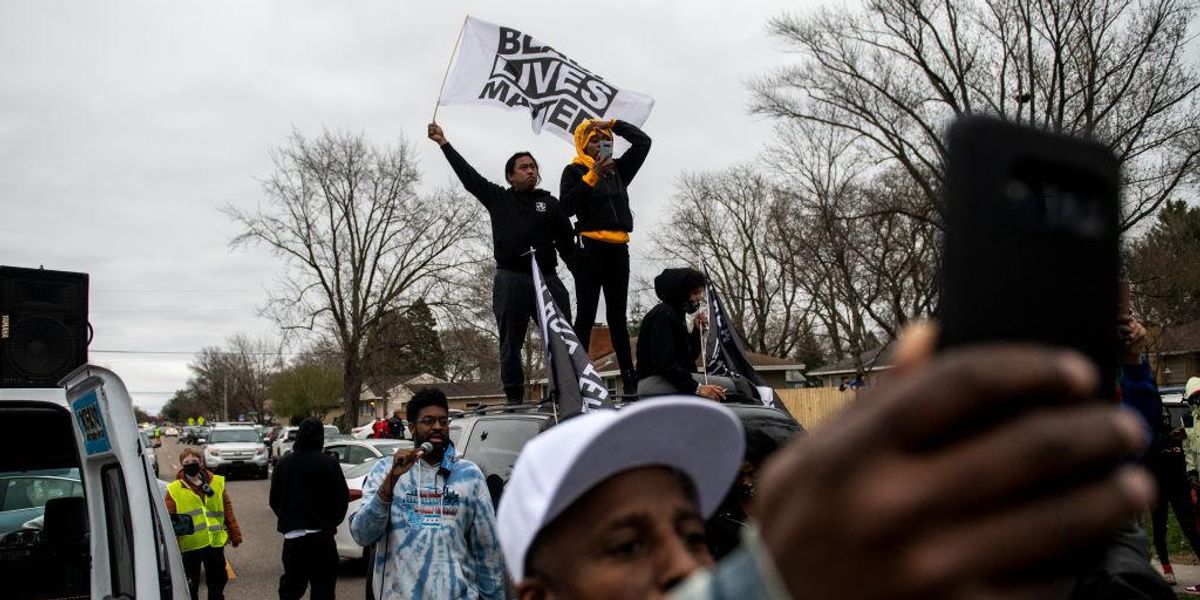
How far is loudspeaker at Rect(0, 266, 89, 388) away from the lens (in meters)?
5.24

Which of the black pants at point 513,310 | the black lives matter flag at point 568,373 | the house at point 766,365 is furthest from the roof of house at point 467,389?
the black lives matter flag at point 568,373

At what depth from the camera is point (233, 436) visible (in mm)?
34000

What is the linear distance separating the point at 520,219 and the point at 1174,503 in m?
6.85

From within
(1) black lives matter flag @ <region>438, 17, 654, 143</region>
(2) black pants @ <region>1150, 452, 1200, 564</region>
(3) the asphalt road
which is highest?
(1) black lives matter flag @ <region>438, 17, 654, 143</region>

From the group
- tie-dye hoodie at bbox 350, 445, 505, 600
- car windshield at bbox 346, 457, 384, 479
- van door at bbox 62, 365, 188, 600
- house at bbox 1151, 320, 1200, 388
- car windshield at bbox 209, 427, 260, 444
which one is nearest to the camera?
van door at bbox 62, 365, 188, 600

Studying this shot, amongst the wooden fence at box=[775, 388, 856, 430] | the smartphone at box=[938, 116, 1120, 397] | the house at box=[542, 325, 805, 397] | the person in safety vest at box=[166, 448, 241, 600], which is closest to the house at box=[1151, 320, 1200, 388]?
the house at box=[542, 325, 805, 397]

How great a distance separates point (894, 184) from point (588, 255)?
82.0ft

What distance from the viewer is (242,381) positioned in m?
114

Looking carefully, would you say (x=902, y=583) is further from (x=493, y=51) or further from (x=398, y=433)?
(x=398, y=433)

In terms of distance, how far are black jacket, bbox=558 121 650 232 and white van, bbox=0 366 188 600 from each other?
3.48m

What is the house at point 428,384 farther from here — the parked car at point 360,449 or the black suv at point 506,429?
the black suv at point 506,429

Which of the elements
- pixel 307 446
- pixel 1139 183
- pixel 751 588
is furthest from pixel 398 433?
pixel 751 588

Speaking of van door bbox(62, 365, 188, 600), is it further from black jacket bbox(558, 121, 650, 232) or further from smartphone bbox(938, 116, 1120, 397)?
smartphone bbox(938, 116, 1120, 397)

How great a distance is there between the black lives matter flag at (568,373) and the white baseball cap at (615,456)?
367 centimetres
